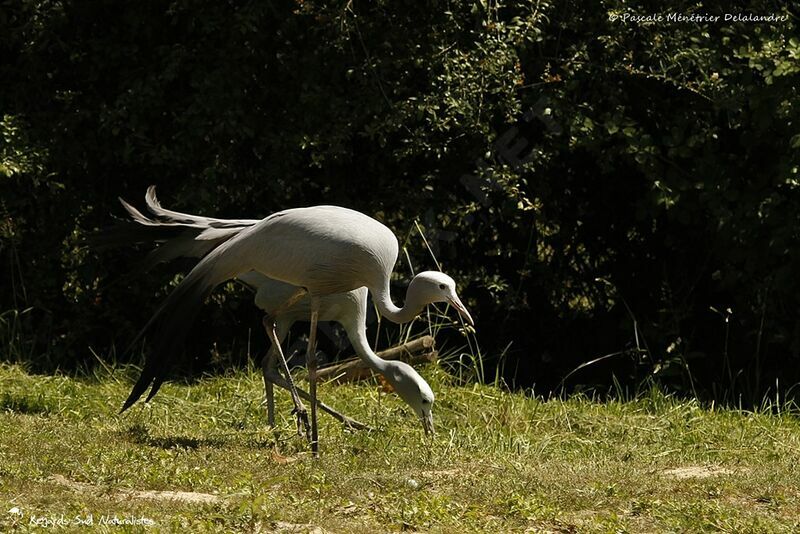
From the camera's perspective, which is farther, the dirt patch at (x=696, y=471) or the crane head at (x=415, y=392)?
the crane head at (x=415, y=392)

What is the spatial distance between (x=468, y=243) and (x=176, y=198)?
2.16 metres

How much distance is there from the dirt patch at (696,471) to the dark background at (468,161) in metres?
2.37

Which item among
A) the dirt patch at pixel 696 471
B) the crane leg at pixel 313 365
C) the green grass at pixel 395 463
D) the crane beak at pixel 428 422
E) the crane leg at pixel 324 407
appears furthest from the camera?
the crane leg at pixel 324 407

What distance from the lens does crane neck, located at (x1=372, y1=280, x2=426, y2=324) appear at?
6398 mm

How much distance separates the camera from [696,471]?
5.70 m

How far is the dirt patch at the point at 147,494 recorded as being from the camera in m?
4.79

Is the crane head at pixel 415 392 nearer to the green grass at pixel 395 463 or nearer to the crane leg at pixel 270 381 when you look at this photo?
the green grass at pixel 395 463

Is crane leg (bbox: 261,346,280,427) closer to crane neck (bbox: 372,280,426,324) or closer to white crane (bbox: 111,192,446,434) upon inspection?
white crane (bbox: 111,192,446,434)

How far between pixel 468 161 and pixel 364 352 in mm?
1910

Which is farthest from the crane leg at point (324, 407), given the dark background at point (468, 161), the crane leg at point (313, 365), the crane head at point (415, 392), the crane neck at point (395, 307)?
the dark background at point (468, 161)

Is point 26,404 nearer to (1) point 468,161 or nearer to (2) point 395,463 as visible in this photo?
(2) point 395,463

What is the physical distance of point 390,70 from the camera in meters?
8.12

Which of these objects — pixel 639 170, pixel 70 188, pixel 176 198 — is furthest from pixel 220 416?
pixel 639 170

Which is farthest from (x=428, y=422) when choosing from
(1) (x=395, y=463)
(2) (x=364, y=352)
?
(1) (x=395, y=463)
